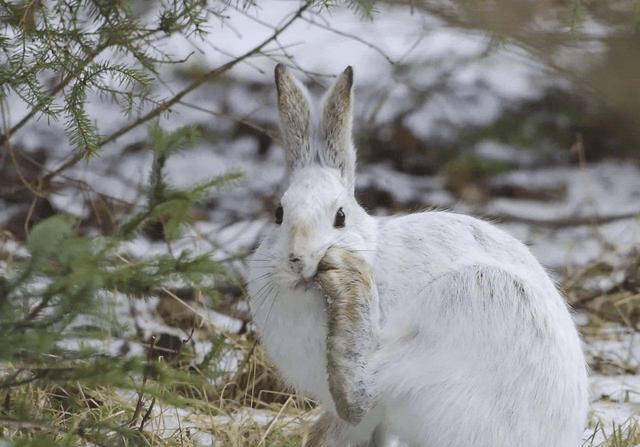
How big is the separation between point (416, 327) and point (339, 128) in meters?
0.51

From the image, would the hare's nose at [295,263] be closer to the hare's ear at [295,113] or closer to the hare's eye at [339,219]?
the hare's eye at [339,219]

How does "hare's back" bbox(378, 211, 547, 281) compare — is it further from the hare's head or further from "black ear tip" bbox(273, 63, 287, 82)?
"black ear tip" bbox(273, 63, 287, 82)

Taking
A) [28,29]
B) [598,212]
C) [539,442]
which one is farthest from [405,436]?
[598,212]

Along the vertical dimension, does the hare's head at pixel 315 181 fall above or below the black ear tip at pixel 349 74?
below

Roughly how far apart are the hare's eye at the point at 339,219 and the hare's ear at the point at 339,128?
0.15m

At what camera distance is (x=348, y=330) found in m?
2.20

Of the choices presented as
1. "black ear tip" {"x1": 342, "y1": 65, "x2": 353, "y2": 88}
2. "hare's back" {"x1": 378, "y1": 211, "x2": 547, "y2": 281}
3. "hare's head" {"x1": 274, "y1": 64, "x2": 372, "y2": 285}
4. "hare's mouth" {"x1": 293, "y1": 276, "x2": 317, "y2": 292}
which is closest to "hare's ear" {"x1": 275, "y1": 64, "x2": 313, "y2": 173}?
"hare's head" {"x1": 274, "y1": 64, "x2": 372, "y2": 285}

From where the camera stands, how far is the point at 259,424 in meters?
3.06

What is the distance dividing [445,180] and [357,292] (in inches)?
134

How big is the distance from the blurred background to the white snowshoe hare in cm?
20

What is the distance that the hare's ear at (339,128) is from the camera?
2.43 metres

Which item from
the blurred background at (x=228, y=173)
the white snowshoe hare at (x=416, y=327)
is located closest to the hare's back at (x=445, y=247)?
the white snowshoe hare at (x=416, y=327)

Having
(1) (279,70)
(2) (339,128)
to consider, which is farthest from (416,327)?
(1) (279,70)

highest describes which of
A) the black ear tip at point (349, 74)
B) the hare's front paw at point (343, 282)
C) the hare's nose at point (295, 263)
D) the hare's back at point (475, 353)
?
the black ear tip at point (349, 74)
